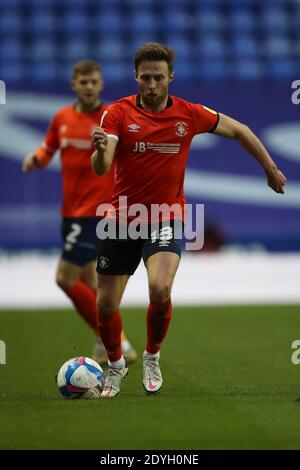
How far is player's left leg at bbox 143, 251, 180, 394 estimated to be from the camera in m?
5.84

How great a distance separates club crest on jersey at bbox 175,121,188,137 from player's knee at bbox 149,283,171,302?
39.3 inches

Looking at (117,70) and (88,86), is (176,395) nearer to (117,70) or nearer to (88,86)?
(88,86)

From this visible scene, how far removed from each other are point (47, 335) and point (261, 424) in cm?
490

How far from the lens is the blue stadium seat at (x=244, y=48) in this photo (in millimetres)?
19766

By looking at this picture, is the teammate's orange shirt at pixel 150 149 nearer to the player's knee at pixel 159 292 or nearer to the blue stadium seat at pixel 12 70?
the player's knee at pixel 159 292

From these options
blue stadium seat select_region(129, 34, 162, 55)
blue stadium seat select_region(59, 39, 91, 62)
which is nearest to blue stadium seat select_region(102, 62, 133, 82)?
blue stadium seat select_region(129, 34, 162, 55)

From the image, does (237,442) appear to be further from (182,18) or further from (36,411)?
(182,18)

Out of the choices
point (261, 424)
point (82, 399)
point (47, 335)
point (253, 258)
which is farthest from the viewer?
point (253, 258)

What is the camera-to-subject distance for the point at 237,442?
14.9ft

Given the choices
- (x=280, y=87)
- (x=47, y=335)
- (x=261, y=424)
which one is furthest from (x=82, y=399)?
(x=280, y=87)

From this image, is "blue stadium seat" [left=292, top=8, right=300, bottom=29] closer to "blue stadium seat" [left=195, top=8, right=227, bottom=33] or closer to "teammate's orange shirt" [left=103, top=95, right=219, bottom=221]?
"blue stadium seat" [left=195, top=8, right=227, bottom=33]

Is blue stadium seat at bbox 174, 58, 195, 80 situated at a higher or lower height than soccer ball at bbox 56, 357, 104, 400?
higher

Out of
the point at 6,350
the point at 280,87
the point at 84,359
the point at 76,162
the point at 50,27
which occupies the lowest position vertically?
the point at 84,359

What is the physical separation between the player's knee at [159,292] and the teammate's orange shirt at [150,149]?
1.64 feet
